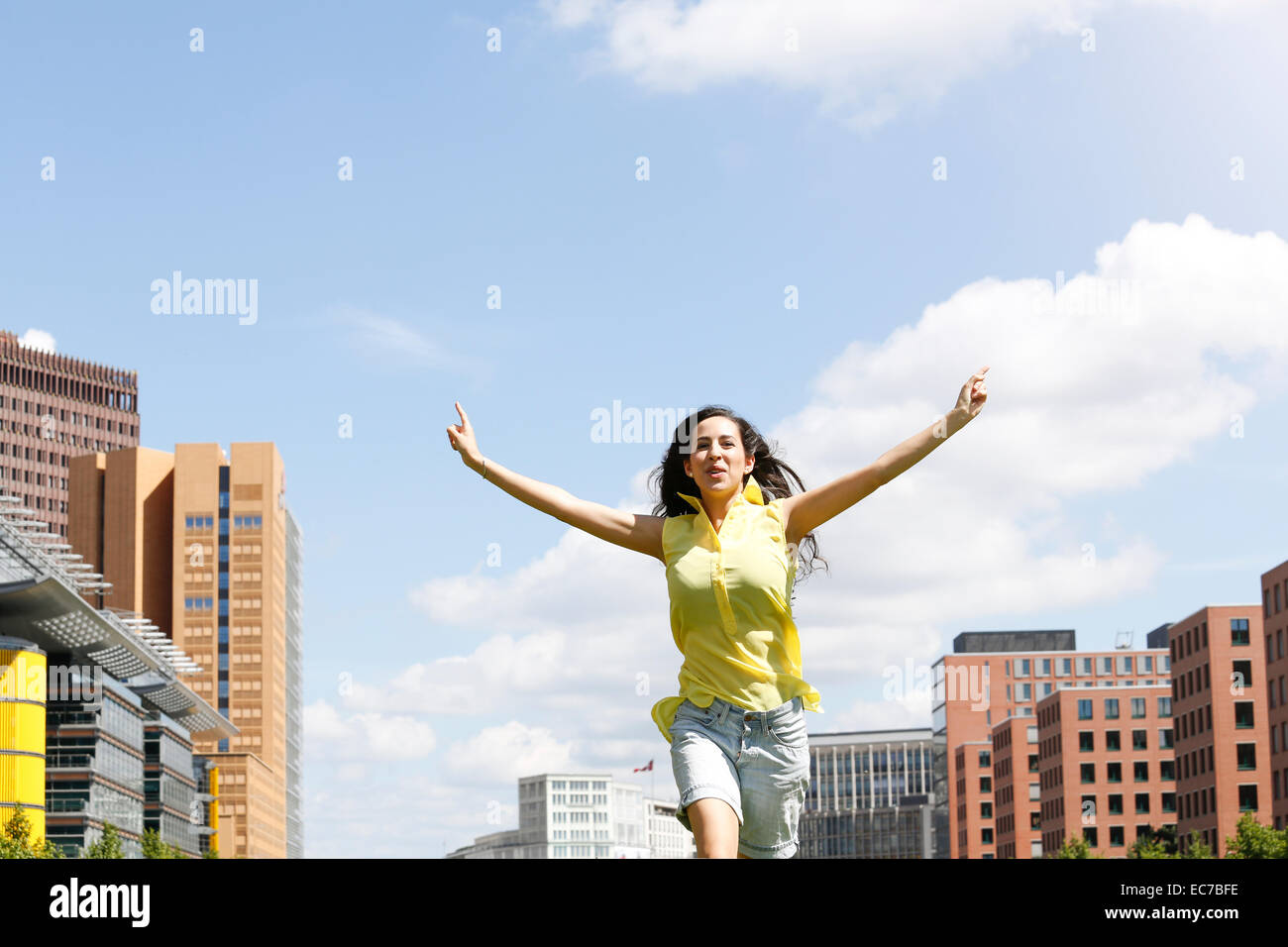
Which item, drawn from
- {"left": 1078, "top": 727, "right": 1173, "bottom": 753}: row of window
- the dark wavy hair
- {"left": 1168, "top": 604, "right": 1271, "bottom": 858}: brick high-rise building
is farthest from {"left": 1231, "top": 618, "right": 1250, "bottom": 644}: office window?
the dark wavy hair

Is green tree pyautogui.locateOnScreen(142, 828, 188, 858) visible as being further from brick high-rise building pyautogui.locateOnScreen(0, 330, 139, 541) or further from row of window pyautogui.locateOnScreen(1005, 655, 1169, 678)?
row of window pyautogui.locateOnScreen(1005, 655, 1169, 678)

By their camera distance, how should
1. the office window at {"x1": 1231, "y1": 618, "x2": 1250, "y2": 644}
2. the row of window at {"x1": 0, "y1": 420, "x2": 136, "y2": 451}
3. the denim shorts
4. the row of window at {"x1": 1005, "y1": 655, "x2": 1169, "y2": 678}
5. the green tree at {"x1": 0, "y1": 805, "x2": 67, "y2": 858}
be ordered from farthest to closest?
the row of window at {"x1": 1005, "y1": 655, "x2": 1169, "y2": 678}
the row of window at {"x1": 0, "y1": 420, "x2": 136, "y2": 451}
the office window at {"x1": 1231, "y1": 618, "x2": 1250, "y2": 644}
the green tree at {"x1": 0, "y1": 805, "x2": 67, "y2": 858}
the denim shorts

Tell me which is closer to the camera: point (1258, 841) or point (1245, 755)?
point (1258, 841)

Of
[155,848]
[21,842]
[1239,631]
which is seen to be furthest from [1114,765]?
[21,842]

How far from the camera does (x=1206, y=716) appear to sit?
389 feet

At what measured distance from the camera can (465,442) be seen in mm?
6547

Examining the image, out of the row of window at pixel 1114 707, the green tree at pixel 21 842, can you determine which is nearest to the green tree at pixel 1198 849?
the row of window at pixel 1114 707

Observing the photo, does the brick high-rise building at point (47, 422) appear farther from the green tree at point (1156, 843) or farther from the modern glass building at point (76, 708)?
the green tree at point (1156, 843)

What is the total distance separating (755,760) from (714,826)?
38 cm

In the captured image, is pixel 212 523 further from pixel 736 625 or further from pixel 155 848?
pixel 736 625

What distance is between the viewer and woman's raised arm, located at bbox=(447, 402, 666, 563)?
634 centimetres

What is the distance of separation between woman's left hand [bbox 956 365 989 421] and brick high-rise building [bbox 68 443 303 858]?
174675 mm
